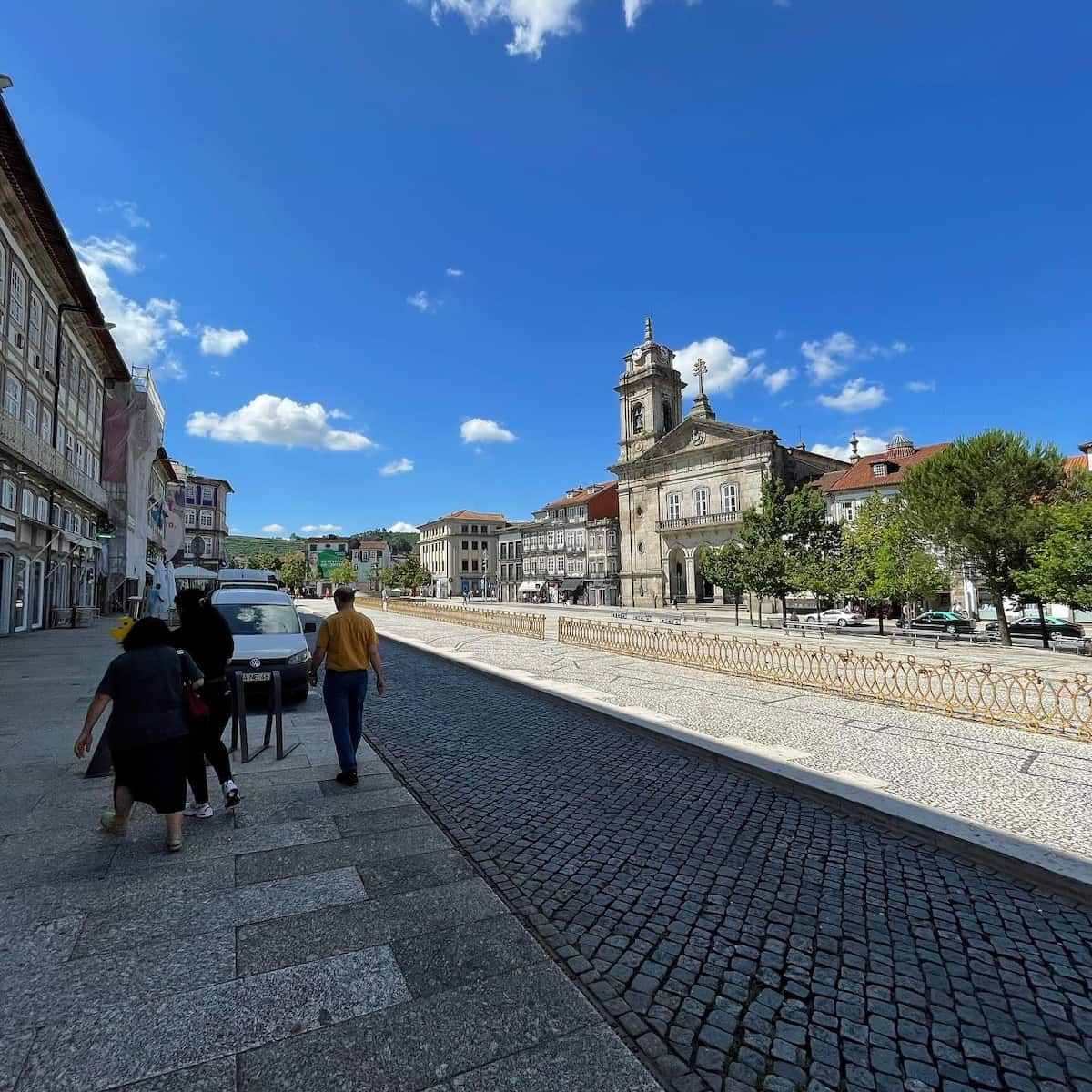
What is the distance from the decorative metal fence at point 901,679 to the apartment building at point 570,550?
4874 centimetres

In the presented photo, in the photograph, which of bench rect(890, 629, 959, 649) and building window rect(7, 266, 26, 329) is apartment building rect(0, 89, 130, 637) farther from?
bench rect(890, 629, 959, 649)

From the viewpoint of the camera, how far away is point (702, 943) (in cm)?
320

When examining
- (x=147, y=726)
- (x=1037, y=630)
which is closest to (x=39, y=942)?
(x=147, y=726)

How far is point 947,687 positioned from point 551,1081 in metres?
12.4

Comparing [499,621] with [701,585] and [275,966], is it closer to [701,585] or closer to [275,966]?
[275,966]

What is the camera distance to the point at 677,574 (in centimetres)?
5688

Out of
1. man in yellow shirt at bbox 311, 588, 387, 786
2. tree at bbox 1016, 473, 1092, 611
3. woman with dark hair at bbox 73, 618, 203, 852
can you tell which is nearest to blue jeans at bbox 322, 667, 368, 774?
man in yellow shirt at bbox 311, 588, 387, 786

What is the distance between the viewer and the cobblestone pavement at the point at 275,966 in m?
2.25

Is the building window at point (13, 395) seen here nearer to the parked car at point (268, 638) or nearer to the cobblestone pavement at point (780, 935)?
the parked car at point (268, 638)

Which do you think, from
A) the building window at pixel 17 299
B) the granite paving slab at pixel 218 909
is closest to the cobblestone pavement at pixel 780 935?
the granite paving slab at pixel 218 909

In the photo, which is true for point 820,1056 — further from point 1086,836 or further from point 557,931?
point 1086,836

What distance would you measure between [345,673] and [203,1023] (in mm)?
3276

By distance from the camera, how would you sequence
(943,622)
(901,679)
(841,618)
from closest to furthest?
(901,679) < (943,622) < (841,618)

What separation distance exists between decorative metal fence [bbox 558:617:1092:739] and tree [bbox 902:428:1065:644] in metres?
12.4
